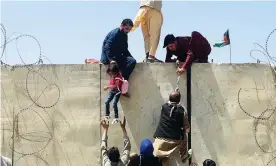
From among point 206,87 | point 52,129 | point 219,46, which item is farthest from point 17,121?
point 219,46

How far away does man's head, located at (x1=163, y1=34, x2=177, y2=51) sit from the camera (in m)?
7.23

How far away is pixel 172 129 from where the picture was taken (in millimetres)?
6789

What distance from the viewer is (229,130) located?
23.8 ft

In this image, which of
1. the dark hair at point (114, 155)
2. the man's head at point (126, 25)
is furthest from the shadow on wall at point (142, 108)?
the dark hair at point (114, 155)

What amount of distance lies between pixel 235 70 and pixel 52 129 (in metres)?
2.99

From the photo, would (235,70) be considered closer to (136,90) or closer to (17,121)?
(136,90)

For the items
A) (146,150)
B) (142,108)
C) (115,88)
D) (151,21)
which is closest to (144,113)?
(142,108)

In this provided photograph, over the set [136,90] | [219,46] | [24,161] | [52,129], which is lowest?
[24,161]

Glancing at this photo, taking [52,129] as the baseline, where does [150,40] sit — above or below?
above

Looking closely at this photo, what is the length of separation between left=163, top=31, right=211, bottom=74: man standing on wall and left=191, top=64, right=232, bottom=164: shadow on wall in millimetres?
177

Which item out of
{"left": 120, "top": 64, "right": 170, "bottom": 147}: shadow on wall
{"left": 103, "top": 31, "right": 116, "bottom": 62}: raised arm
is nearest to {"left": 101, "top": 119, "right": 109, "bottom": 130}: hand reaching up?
{"left": 120, "top": 64, "right": 170, "bottom": 147}: shadow on wall

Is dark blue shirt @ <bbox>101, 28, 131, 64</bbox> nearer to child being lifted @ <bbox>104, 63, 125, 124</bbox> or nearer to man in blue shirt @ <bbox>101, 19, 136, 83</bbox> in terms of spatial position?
man in blue shirt @ <bbox>101, 19, 136, 83</bbox>

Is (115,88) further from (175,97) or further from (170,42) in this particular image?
(170,42)

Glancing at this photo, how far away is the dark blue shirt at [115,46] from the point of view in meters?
7.07
